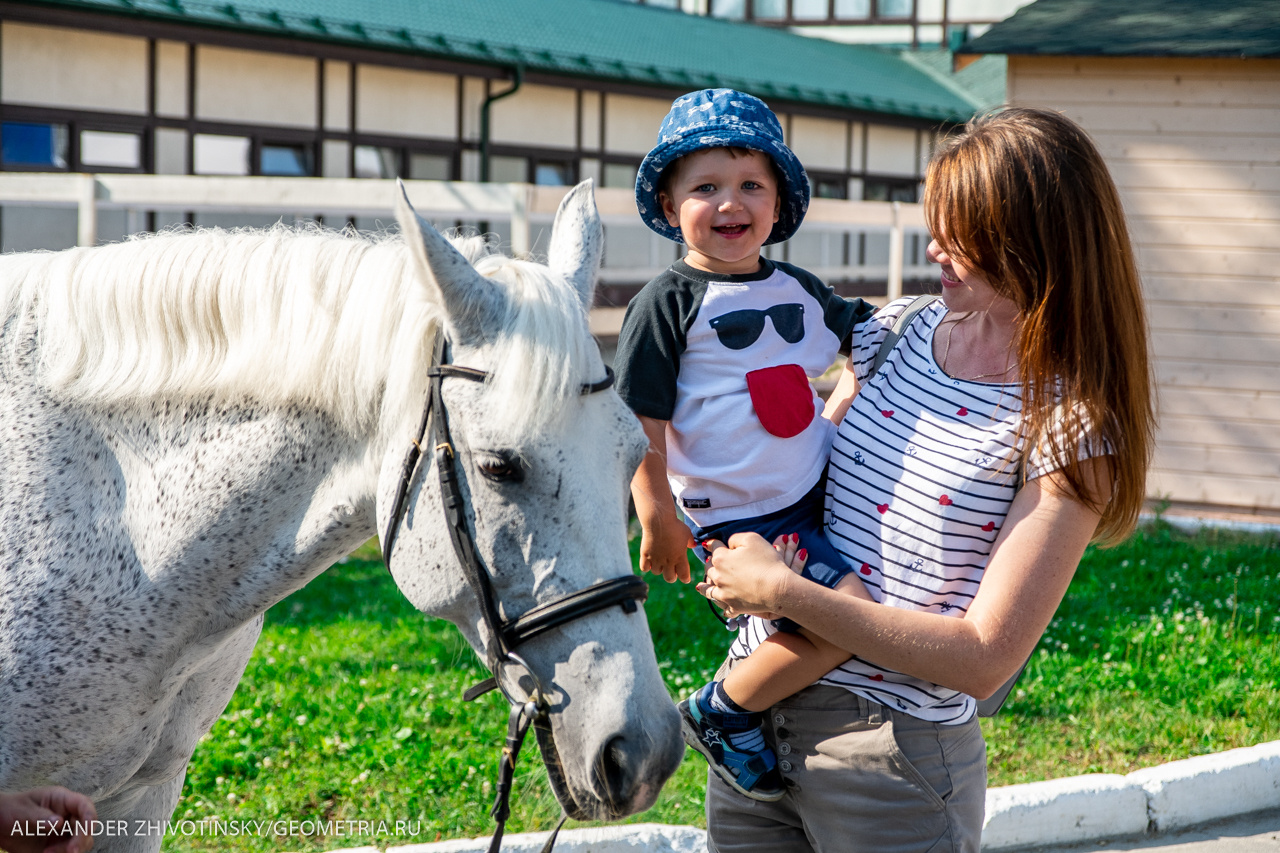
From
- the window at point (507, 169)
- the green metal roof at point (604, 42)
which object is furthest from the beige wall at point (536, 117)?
the green metal roof at point (604, 42)

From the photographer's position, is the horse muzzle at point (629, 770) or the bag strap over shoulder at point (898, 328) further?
the bag strap over shoulder at point (898, 328)

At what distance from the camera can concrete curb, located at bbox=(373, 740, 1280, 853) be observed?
11.4 ft

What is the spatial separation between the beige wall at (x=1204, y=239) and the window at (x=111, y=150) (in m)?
8.53

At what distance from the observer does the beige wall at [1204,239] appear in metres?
8.00

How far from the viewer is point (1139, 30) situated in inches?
329

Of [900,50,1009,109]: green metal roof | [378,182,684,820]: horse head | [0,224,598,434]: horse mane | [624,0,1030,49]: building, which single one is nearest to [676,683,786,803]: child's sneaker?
[378,182,684,820]: horse head

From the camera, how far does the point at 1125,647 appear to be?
5336mm

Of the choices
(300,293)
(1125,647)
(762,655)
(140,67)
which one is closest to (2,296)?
(300,293)

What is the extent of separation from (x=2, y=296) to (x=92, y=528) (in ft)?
1.68

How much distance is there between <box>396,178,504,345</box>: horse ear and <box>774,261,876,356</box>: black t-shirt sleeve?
0.76 m

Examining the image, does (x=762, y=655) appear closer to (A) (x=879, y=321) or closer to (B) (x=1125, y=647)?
(A) (x=879, y=321)

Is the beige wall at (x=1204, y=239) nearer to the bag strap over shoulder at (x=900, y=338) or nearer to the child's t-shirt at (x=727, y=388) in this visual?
the bag strap over shoulder at (x=900, y=338)

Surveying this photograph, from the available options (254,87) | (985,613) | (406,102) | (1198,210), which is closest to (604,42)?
(406,102)

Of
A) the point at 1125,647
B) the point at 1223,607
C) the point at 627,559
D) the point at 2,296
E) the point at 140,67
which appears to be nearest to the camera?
the point at 627,559
